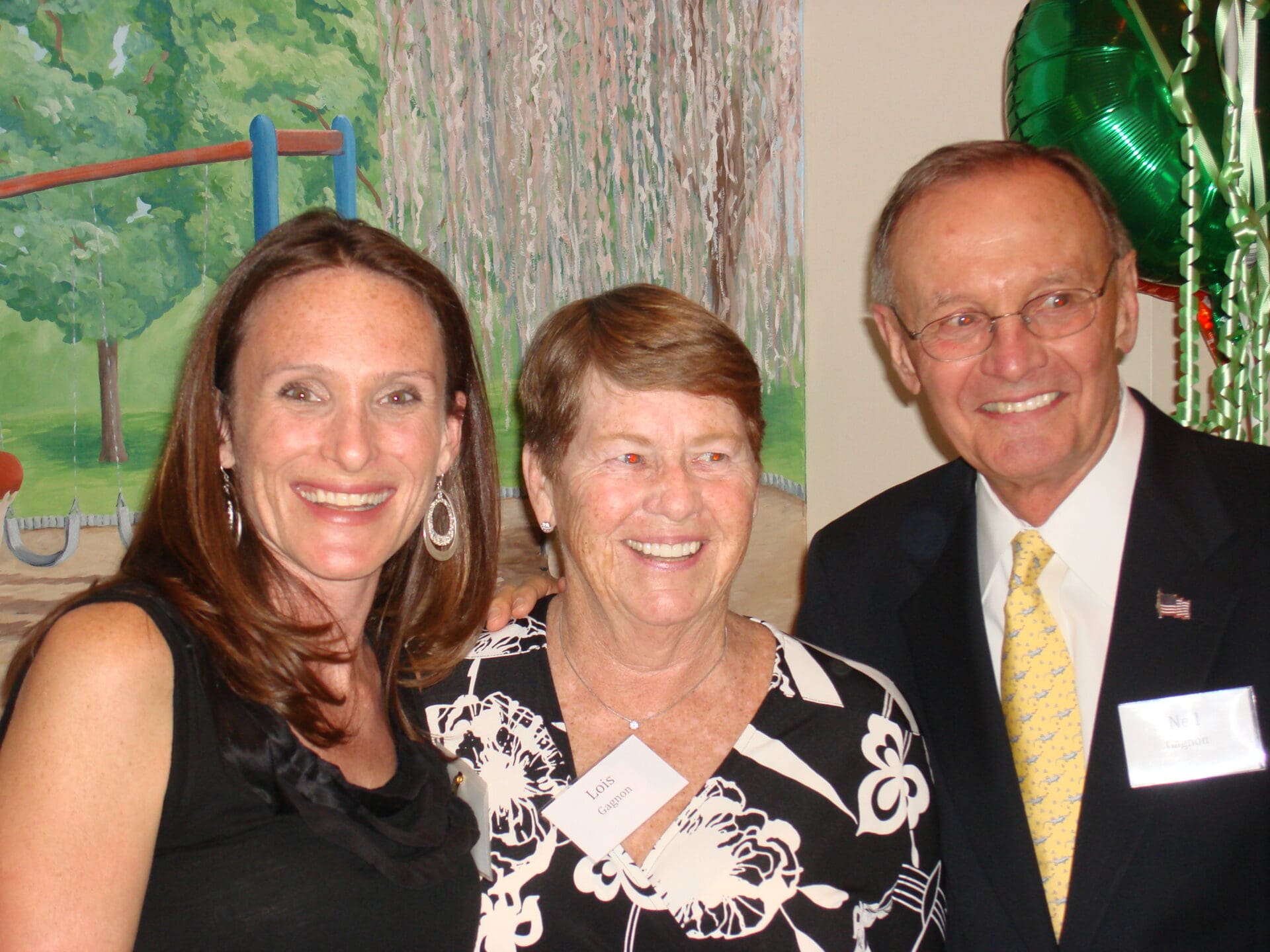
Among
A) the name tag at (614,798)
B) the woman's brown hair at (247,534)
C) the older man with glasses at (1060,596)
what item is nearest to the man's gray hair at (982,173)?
the older man with glasses at (1060,596)

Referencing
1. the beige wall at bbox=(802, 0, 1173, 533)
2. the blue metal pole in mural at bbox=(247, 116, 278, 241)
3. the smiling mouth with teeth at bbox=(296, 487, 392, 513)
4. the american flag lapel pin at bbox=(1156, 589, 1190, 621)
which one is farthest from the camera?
the beige wall at bbox=(802, 0, 1173, 533)

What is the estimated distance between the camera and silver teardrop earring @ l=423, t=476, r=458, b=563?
1.93 metres

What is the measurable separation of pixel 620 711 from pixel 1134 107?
5.07 feet

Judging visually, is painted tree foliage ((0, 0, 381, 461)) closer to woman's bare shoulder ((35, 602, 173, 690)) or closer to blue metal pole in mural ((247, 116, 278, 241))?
blue metal pole in mural ((247, 116, 278, 241))

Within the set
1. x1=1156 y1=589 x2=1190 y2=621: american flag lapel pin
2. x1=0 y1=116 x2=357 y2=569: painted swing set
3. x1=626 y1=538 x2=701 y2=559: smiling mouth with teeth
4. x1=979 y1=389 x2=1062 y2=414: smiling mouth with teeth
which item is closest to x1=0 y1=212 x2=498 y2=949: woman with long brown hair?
x1=626 y1=538 x2=701 y2=559: smiling mouth with teeth

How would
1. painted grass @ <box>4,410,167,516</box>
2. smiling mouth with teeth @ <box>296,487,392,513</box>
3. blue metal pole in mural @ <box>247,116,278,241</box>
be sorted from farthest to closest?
blue metal pole in mural @ <box>247,116,278,241</box>
painted grass @ <box>4,410,167,516</box>
smiling mouth with teeth @ <box>296,487,392,513</box>

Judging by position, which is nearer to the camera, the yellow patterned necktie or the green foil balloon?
the yellow patterned necktie

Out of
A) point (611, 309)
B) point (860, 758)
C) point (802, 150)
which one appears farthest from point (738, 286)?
point (860, 758)

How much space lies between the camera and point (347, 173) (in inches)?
90.9

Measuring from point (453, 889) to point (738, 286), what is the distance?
1753mm

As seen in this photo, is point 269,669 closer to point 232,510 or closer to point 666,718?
point 232,510

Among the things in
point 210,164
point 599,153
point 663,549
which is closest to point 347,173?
point 210,164

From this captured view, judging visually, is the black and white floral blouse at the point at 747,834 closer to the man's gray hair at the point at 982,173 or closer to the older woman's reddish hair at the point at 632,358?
the older woman's reddish hair at the point at 632,358

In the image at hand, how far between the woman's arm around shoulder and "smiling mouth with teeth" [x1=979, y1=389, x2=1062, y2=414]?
4.63ft
